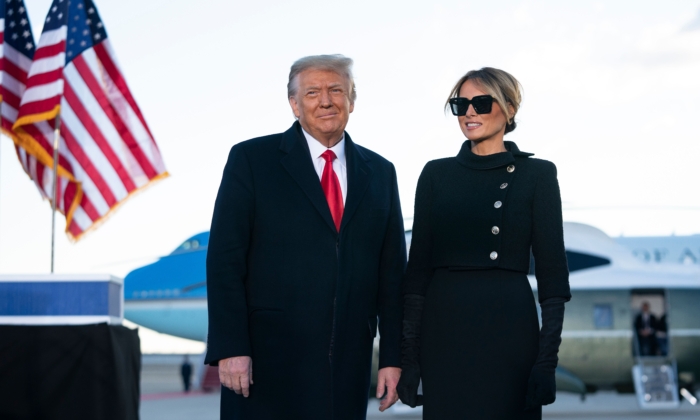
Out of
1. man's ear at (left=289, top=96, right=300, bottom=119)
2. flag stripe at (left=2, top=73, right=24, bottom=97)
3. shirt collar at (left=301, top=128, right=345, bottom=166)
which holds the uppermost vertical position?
flag stripe at (left=2, top=73, right=24, bottom=97)

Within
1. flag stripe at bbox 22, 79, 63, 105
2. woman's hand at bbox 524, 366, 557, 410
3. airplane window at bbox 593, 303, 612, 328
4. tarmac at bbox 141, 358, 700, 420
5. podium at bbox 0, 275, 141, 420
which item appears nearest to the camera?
woman's hand at bbox 524, 366, 557, 410

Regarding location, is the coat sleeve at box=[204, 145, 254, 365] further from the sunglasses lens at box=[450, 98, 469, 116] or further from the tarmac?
the tarmac

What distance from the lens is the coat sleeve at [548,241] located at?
3.17m

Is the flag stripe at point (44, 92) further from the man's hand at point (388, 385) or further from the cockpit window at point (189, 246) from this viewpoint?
the cockpit window at point (189, 246)

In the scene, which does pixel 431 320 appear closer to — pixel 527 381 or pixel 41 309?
pixel 527 381

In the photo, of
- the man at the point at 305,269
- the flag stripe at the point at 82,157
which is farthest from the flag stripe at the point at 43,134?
the man at the point at 305,269

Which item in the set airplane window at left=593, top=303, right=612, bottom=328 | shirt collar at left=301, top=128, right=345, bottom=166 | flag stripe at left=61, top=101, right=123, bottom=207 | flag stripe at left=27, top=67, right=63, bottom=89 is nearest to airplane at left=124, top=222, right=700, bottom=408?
airplane window at left=593, top=303, right=612, bottom=328

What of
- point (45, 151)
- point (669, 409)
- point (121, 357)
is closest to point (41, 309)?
point (121, 357)

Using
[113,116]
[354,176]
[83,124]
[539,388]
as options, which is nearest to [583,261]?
[113,116]

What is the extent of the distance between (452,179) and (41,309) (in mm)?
2486

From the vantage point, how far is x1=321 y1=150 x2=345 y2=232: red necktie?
355cm

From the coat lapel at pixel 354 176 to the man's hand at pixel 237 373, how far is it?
70 centimetres

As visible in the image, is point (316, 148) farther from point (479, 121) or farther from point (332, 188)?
point (479, 121)

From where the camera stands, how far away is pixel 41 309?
4473 mm
